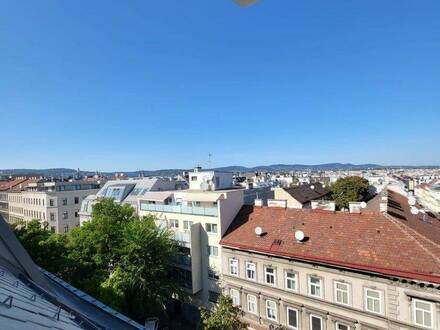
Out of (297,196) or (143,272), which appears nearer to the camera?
(143,272)

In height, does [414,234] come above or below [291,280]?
above

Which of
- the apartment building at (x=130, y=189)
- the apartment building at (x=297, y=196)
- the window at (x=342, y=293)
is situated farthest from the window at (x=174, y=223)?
the apartment building at (x=297, y=196)

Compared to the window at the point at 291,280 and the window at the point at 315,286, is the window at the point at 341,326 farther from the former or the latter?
the window at the point at 291,280

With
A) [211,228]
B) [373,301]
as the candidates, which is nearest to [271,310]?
[373,301]

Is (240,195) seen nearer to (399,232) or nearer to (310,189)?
(399,232)

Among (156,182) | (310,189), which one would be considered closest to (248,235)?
(156,182)

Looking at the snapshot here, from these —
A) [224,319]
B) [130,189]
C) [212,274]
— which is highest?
[130,189]

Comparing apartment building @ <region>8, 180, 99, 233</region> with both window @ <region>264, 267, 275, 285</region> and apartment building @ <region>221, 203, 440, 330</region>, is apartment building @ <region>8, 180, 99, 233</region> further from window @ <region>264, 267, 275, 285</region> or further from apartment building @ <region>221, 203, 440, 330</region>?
window @ <region>264, 267, 275, 285</region>

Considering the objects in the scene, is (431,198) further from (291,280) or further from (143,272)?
(143,272)
